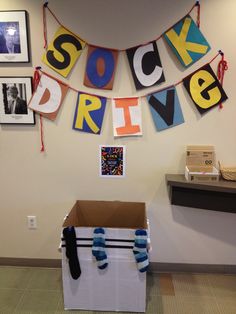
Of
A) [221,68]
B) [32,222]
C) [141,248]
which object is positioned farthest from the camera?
[32,222]

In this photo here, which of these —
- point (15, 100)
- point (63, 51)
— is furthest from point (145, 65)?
point (15, 100)

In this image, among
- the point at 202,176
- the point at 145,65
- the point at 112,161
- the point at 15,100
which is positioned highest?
the point at 145,65

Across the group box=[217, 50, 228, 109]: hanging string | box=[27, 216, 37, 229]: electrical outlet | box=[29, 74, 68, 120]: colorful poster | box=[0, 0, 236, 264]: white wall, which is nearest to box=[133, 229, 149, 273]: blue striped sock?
box=[0, 0, 236, 264]: white wall

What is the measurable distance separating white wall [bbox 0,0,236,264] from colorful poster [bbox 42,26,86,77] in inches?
2.0

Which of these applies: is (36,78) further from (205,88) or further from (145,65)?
(205,88)

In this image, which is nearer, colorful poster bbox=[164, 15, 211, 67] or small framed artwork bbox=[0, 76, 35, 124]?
colorful poster bbox=[164, 15, 211, 67]

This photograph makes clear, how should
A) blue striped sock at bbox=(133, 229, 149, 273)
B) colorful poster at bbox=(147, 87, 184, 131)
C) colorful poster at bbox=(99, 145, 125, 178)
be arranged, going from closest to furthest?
blue striped sock at bbox=(133, 229, 149, 273)
colorful poster at bbox=(147, 87, 184, 131)
colorful poster at bbox=(99, 145, 125, 178)

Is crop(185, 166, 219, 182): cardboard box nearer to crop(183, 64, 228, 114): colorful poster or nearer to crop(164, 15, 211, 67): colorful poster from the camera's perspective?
crop(183, 64, 228, 114): colorful poster

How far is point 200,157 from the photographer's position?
2029mm

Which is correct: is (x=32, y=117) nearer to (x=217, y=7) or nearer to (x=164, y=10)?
(x=164, y=10)

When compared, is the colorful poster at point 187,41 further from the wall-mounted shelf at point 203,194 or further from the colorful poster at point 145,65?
the wall-mounted shelf at point 203,194

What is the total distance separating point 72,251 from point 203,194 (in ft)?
3.36

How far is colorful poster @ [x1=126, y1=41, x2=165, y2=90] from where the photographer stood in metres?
1.93

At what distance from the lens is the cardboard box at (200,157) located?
202 cm
